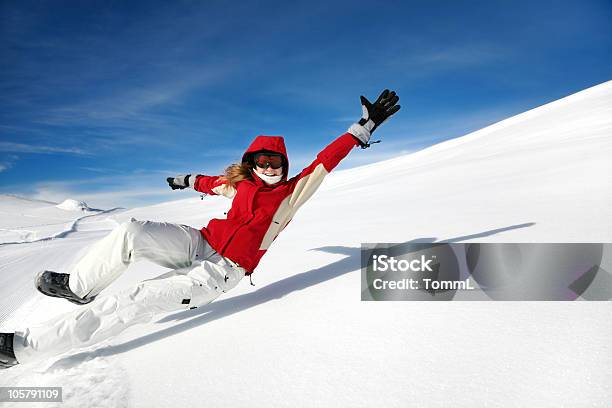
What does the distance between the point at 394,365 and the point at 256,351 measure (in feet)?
1.94

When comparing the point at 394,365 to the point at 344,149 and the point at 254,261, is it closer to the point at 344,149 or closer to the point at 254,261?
the point at 254,261

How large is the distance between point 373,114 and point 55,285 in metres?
2.20

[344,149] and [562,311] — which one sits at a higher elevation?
[344,149]

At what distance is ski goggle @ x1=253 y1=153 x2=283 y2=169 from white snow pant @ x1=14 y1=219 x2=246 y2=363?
0.63m

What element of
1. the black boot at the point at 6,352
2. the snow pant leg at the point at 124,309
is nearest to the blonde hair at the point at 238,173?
the snow pant leg at the point at 124,309

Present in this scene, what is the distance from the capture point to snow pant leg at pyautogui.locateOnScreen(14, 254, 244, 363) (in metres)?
1.70

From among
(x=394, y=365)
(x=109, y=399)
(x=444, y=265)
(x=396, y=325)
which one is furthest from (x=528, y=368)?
(x=109, y=399)

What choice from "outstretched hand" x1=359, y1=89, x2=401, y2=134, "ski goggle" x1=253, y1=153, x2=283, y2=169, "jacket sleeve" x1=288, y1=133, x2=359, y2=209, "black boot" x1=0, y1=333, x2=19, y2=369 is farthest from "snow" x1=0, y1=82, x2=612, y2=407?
"outstretched hand" x1=359, y1=89, x2=401, y2=134

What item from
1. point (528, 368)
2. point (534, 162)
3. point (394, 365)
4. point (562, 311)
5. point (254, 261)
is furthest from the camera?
point (534, 162)

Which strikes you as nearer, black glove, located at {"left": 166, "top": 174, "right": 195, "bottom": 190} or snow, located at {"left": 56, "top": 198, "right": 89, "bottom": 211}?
black glove, located at {"left": 166, "top": 174, "right": 195, "bottom": 190}

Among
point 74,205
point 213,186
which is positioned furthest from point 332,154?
point 74,205

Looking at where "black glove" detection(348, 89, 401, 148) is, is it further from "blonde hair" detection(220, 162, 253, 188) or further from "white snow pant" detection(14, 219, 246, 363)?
"white snow pant" detection(14, 219, 246, 363)

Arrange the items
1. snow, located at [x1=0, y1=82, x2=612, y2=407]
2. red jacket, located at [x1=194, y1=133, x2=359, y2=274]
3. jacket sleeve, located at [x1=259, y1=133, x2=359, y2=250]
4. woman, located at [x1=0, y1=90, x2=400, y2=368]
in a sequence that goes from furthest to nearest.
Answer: jacket sleeve, located at [x1=259, y1=133, x2=359, y2=250]
red jacket, located at [x1=194, y1=133, x2=359, y2=274]
woman, located at [x1=0, y1=90, x2=400, y2=368]
snow, located at [x1=0, y1=82, x2=612, y2=407]

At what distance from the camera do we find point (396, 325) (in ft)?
5.36
